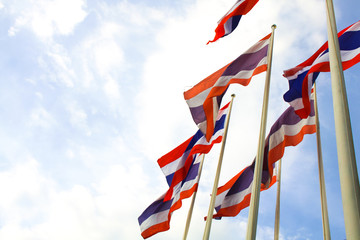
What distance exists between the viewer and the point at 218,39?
461 inches

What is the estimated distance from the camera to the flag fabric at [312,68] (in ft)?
33.4

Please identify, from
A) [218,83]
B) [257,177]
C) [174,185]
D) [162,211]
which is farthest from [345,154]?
[162,211]

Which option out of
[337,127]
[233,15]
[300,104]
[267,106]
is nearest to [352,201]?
[337,127]

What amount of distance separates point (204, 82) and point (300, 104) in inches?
135

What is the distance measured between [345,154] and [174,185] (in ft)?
31.0

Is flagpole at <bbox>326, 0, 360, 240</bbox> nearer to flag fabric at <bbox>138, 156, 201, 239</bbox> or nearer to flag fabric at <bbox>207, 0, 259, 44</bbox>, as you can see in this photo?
flag fabric at <bbox>207, 0, 259, 44</bbox>

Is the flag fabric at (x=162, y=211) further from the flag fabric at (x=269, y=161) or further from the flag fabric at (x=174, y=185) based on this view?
the flag fabric at (x=269, y=161)

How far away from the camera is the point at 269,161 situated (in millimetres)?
12219

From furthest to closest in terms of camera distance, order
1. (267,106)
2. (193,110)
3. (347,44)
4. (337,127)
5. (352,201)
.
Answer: (193,110) < (347,44) < (267,106) < (337,127) < (352,201)

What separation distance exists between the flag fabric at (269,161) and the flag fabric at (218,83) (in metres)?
2.38

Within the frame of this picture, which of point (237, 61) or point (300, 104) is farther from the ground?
point (237, 61)

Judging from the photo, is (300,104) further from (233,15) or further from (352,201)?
(352,201)

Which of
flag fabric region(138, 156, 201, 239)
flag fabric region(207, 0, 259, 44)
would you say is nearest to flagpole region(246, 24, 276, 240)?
flag fabric region(207, 0, 259, 44)

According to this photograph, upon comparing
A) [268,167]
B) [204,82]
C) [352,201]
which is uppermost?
[204,82]
